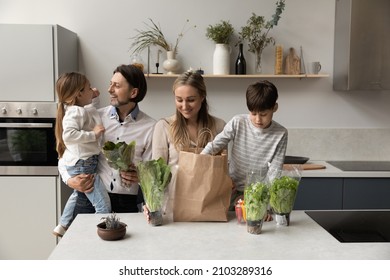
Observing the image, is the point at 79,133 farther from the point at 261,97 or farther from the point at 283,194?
the point at 283,194

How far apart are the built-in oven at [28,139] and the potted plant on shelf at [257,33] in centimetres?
159

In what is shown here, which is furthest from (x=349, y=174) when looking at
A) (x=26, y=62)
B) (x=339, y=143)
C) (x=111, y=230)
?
(x=26, y=62)

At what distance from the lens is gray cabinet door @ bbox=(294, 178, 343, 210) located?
3.22 m

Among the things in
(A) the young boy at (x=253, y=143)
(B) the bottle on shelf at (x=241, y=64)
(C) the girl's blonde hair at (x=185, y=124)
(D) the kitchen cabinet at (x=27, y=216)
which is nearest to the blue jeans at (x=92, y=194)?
(C) the girl's blonde hair at (x=185, y=124)

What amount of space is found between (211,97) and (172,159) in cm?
175

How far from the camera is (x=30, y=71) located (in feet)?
10.3

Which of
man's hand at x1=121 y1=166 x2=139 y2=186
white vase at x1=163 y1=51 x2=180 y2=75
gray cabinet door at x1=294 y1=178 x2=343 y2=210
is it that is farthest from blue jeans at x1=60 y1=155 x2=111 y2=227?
gray cabinet door at x1=294 y1=178 x2=343 y2=210

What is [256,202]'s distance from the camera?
172 cm

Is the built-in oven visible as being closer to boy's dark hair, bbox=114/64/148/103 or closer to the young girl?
the young girl

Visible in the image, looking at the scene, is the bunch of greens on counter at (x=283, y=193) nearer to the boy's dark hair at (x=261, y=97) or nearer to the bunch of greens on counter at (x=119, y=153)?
the boy's dark hair at (x=261, y=97)

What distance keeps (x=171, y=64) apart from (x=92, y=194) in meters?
1.63

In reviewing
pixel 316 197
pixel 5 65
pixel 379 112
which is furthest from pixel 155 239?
pixel 379 112

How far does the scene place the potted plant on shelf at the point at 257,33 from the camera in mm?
3611
